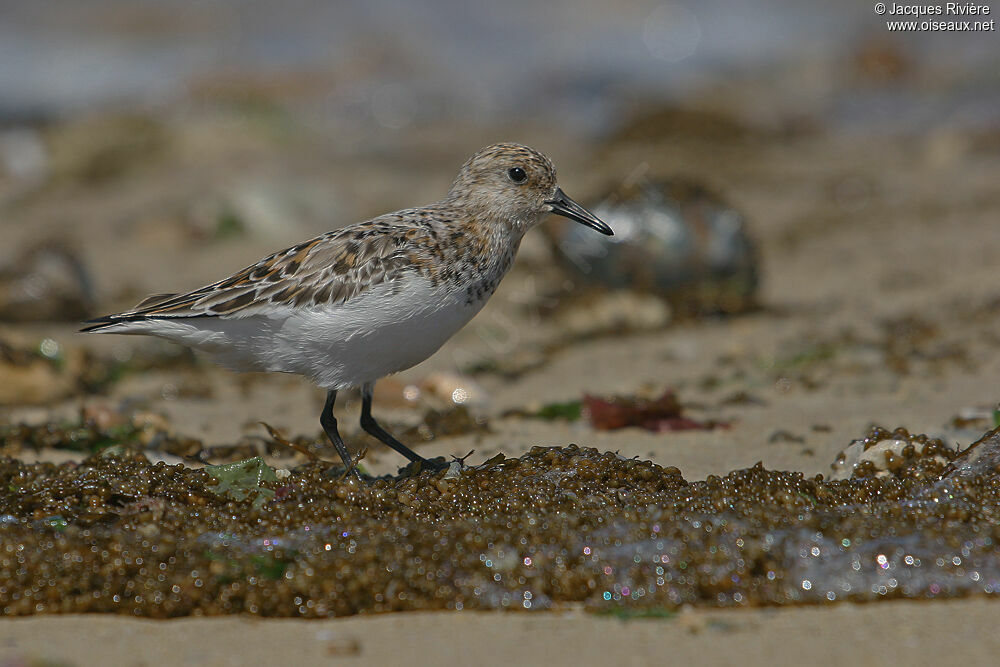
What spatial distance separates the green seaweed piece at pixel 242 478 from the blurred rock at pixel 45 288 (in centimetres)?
453

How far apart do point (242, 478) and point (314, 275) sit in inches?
35.0

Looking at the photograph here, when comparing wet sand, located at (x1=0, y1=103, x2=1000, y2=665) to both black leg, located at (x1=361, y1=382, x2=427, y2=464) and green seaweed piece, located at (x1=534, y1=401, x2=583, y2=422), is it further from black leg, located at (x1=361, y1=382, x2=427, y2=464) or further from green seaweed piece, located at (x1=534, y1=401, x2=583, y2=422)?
black leg, located at (x1=361, y1=382, x2=427, y2=464)

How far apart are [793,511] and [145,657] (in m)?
1.94

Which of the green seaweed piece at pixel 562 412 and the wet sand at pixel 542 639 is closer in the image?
the wet sand at pixel 542 639

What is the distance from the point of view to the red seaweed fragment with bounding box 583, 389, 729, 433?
16.7 ft

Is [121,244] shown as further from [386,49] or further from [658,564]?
[386,49]

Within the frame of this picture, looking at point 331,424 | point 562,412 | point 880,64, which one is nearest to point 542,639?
point 331,424

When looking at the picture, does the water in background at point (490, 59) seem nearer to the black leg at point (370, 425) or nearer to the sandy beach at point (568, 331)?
the sandy beach at point (568, 331)

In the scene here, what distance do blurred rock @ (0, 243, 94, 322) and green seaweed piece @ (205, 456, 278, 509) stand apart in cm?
453

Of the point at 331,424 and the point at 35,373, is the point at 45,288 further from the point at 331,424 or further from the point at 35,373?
the point at 331,424

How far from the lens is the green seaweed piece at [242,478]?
3.73m

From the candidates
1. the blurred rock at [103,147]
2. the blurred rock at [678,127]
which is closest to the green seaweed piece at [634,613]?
the blurred rock at [678,127]

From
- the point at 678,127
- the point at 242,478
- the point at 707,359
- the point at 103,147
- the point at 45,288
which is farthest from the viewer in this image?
the point at 678,127

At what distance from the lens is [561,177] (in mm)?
11711
